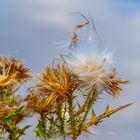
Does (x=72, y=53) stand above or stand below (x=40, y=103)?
above

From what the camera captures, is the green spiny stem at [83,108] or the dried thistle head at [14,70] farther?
the dried thistle head at [14,70]

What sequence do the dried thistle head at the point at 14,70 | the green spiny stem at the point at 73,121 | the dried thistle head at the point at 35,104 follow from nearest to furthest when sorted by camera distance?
the green spiny stem at the point at 73,121, the dried thistle head at the point at 35,104, the dried thistle head at the point at 14,70

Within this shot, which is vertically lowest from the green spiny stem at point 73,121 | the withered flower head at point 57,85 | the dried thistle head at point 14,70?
the green spiny stem at point 73,121

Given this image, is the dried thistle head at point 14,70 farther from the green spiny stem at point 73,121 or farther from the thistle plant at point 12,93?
the green spiny stem at point 73,121

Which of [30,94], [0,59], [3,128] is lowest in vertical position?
[3,128]

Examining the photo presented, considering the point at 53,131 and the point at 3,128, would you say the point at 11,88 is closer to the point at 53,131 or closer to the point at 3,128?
the point at 3,128

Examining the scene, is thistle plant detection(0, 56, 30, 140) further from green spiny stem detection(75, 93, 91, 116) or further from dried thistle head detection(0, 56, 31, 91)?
green spiny stem detection(75, 93, 91, 116)

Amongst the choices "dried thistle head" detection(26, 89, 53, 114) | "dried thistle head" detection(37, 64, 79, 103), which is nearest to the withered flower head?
"dried thistle head" detection(37, 64, 79, 103)

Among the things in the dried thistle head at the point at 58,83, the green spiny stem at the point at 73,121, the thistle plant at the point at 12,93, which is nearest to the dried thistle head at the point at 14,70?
the thistle plant at the point at 12,93

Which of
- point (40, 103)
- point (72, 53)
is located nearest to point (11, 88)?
point (40, 103)
